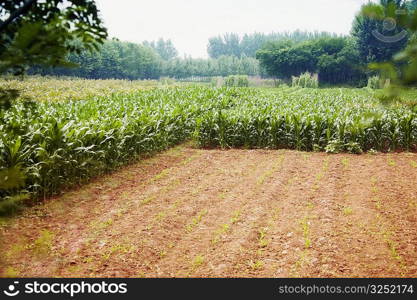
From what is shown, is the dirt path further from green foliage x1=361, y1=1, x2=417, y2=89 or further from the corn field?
green foliage x1=361, y1=1, x2=417, y2=89

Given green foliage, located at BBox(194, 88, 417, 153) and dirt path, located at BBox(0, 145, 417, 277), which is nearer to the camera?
dirt path, located at BBox(0, 145, 417, 277)

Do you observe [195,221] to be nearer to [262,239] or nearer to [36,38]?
[262,239]

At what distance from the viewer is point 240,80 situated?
5897cm

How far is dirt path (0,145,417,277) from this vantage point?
4.47 m

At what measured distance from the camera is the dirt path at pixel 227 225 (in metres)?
4.47

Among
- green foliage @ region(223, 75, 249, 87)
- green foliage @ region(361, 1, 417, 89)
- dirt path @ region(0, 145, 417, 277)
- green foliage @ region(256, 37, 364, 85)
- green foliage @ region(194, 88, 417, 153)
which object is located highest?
green foliage @ region(256, 37, 364, 85)

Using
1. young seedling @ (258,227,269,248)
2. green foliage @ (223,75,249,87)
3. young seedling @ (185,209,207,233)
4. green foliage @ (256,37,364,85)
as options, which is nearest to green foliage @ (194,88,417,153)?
young seedling @ (185,209,207,233)

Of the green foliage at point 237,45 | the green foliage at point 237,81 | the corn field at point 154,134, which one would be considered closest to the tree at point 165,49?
the green foliage at point 237,45

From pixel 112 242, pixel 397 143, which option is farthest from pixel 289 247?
pixel 397 143

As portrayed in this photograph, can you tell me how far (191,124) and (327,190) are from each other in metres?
7.52

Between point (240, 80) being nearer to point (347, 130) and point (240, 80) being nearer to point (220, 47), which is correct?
point (347, 130)

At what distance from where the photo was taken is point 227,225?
5.81m

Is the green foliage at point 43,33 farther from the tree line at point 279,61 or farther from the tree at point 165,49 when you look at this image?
the tree at point 165,49

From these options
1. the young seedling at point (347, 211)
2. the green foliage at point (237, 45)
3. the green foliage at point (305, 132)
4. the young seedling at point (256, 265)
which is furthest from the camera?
the green foliage at point (237, 45)
